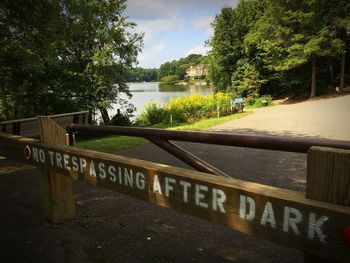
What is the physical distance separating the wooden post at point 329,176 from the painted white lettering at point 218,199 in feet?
1.58

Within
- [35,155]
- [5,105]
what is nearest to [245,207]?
[35,155]

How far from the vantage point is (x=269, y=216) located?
1.73 m

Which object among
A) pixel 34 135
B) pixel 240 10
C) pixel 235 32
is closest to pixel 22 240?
pixel 34 135

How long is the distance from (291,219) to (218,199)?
0.44m

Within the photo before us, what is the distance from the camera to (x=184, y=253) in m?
3.42

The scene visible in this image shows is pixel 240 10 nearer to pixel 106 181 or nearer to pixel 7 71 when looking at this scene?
pixel 7 71

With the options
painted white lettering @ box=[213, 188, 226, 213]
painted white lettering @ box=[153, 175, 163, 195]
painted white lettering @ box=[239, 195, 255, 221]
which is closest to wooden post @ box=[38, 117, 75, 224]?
painted white lettering @ box=[153, 175, 163, 195]

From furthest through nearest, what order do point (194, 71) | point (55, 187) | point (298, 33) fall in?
point (194, 71)
point (298, 33)
point (55, 187)

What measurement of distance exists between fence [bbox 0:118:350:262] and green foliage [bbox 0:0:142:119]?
7.63m

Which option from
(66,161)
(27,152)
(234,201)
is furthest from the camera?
(27,152)

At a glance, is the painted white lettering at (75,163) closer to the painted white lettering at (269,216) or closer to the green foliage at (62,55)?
the painted white lettering at (269,216)

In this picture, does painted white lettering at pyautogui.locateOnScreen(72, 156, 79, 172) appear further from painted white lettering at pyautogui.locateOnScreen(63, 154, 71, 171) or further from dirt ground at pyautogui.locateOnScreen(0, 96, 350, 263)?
dirt ground at pyautogui.locateOnScreen(0, 96, 350, 263)

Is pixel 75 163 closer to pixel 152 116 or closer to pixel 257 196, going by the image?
pixel 257 196

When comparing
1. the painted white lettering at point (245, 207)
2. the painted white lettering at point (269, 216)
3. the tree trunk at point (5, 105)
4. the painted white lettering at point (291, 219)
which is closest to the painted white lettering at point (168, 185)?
the painted white lettering at point (245, 207)
